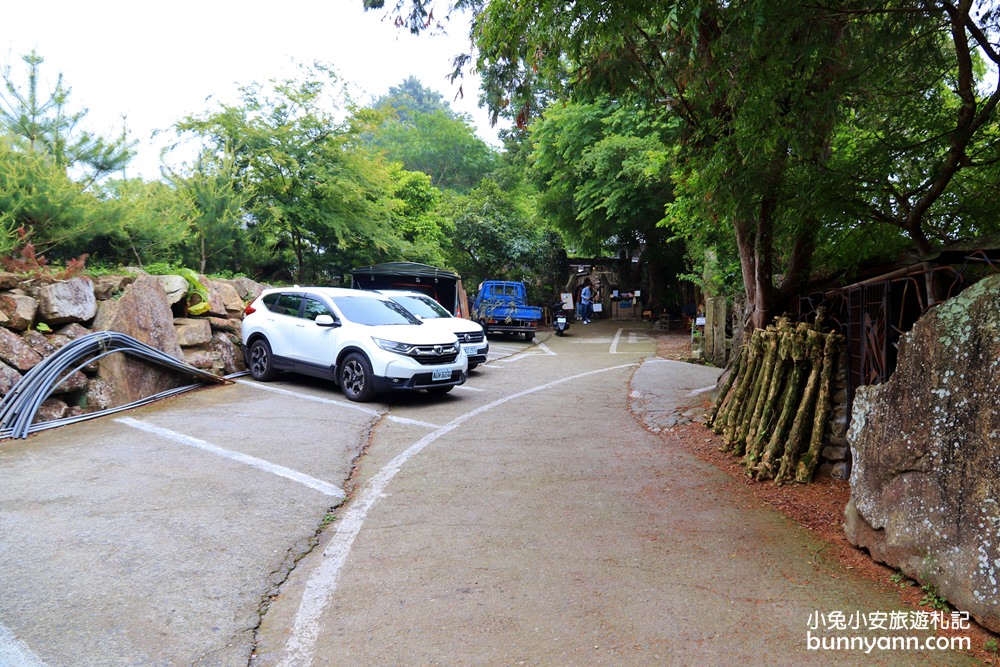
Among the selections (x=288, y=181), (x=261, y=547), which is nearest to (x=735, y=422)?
(x=261, y=547)

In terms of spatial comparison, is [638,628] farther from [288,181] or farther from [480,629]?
[288,181]

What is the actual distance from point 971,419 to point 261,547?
443 centimetres

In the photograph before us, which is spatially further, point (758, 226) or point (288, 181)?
point (288, 181)

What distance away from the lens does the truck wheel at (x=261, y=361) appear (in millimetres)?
10812

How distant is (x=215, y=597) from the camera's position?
11.5 ft

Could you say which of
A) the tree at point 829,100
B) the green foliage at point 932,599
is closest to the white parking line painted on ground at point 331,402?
the tree at point 829,100

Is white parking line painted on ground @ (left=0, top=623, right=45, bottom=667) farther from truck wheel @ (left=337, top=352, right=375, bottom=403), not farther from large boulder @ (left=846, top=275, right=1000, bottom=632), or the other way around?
truck wheel @ (left=337, top=352, right=375, bottom=403)

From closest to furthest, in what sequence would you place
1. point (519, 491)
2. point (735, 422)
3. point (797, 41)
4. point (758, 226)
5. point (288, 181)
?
point (797, 41) → point (519, 491) → point (735, 422) → point (758, 226) → point (288, 181)

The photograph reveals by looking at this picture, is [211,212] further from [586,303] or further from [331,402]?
[586,303]

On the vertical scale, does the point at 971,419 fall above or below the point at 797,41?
below

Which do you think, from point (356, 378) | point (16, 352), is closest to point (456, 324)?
point (356, 378)

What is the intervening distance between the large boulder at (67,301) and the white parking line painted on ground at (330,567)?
5409 millimetres

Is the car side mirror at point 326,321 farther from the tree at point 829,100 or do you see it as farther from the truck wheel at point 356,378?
the tree at point 829,100

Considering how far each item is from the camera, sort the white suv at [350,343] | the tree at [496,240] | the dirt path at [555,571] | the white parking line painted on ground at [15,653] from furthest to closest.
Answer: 1. the tree at [496,240]
2. the white suv at [350,343]
3. the dirt path at [555,571]
4. the white parking line painted on ground at [15,653]
